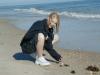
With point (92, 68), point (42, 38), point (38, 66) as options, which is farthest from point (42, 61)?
point (92, 68)

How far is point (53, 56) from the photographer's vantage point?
9.18 metres

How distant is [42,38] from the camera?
886 centimetres

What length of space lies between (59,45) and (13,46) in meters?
1.33

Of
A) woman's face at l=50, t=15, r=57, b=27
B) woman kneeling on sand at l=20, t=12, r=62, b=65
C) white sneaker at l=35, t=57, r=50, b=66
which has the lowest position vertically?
white sneaker at l=35, t=57, r=50, b=66

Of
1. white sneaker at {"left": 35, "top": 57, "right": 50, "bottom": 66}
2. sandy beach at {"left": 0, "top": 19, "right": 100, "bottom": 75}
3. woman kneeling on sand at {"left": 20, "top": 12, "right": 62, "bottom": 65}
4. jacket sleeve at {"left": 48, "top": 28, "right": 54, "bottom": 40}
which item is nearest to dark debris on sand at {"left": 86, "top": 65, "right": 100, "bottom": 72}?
sandy beach at {"left": 0, "top": 19, "right": 100, "bottom": 75}

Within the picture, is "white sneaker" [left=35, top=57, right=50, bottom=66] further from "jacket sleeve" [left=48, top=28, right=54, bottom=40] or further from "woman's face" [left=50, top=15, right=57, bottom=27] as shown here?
"woman's face" [left=50, top=15, right=57, bottom=27]

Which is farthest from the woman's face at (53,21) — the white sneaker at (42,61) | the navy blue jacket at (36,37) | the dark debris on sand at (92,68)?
the dark debris on sand at (92,68)

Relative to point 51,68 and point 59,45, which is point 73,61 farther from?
point 59,45

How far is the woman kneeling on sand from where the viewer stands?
886cm

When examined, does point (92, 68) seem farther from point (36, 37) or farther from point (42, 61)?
point (36, 37)

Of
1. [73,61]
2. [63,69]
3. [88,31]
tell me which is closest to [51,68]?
[63,69]

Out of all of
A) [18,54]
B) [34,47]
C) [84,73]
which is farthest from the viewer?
[18,54]

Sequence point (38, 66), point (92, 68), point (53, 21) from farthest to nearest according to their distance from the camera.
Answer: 1. point (38, 66)
2. point (53, 21)
3. point (92, 68)

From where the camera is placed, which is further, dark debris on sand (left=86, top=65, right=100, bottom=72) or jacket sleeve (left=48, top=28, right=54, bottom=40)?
jacket sleeve (left=48, top=28, right=54, bottom=40)
